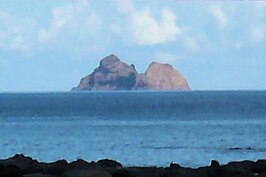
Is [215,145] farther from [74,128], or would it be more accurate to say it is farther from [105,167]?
[105,167]

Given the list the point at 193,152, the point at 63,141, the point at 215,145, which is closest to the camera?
the point at 193,152

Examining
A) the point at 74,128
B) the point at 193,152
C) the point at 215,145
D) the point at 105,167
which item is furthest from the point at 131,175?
the point at 74,128

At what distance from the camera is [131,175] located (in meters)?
14.3

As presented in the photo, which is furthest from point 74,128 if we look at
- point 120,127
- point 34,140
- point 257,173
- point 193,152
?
point 257,173

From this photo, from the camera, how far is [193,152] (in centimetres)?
3891

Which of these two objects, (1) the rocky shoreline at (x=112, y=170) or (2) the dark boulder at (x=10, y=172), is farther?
(2) the dark boulder at (x=10, y=172)

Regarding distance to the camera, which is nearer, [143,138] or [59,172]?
[59,172]

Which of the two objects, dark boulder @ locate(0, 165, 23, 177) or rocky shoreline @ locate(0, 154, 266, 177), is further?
dark boulder @ locate(0, 165, 23, 177)

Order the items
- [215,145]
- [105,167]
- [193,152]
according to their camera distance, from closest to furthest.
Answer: [105,167] < [193,152] < [215,145]

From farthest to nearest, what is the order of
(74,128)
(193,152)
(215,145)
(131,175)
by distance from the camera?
(74,128) → (215,145) → (193,152) → (131,175)

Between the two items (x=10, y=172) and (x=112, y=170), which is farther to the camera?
(x=10, y=172)

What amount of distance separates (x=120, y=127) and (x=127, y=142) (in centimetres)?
1545

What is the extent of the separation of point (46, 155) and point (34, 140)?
10.1 m

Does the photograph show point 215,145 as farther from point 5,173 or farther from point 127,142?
point 5,173
